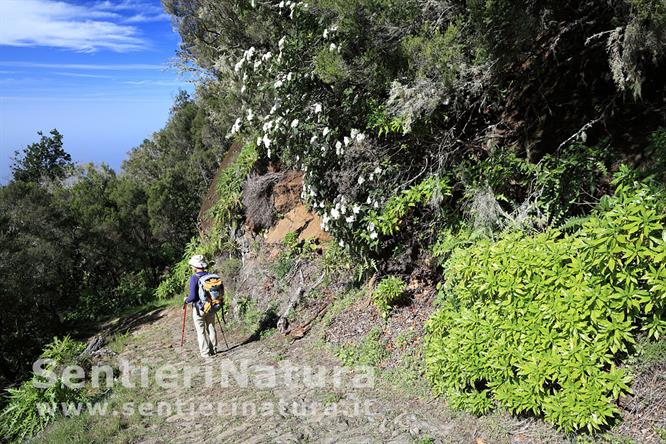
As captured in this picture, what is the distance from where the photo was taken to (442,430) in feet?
13.7

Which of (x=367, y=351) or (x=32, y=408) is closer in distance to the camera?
(x=32, y=408)

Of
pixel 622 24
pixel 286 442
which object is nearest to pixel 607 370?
pixel 286 442

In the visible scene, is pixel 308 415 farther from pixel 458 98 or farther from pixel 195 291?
pixel 458 98

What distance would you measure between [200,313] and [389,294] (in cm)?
299

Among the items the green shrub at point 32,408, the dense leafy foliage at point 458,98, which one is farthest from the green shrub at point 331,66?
the green shrub at point 32,408

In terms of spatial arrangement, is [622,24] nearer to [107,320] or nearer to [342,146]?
[342,146]

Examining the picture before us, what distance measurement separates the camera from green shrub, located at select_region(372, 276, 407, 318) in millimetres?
6250

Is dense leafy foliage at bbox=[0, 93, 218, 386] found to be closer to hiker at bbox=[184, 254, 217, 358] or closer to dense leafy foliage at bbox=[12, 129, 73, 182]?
hiker at bbox=[184, 254, 217, 358]

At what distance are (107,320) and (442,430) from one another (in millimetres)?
15098

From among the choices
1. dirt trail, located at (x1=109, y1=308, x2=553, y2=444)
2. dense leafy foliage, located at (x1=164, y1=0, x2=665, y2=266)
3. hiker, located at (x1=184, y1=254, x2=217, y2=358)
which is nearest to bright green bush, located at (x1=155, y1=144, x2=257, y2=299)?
dense leafy foliage, located at (x1=164, y1=0, x2=665, y2=266)

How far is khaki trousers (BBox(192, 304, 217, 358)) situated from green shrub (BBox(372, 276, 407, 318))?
269 cm

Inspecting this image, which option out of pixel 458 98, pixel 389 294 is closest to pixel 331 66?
pixel 458 98

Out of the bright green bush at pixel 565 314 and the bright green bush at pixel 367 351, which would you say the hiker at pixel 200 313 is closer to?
the bright green bush at pixel 367 351

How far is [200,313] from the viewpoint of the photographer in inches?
281
